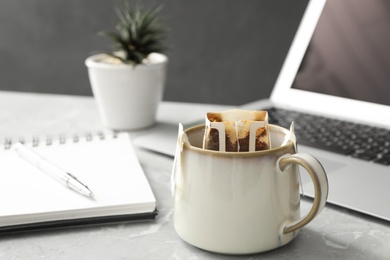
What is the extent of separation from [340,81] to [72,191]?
1.51 ft

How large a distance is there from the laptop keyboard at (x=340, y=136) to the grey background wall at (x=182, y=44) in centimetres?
103

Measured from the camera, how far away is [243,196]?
456mm

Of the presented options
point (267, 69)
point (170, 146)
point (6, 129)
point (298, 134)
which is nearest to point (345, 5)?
point (298, 134)

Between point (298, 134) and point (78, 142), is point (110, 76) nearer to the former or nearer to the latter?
point (78, 142)

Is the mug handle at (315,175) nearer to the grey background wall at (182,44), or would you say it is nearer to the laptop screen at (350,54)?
the laptop screen at (350,54)

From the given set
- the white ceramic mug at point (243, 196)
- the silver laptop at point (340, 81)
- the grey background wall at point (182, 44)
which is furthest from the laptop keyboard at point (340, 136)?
the grey background wall at point (182, 44)

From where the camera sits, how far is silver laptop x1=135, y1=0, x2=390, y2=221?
2.43ft

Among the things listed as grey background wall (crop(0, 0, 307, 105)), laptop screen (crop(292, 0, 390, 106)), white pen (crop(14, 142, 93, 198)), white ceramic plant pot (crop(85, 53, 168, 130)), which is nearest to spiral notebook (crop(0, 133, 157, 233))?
white pen (crop(14, 142, 93, 198))

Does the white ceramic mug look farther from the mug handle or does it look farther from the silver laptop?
the silver laptop

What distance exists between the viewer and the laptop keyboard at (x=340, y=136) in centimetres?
69

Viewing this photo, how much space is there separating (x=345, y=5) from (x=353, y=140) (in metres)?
0.24

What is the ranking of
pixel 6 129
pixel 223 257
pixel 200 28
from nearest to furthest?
1. pixel 223 257
2. pixel 6 129
3. pixel 200 28

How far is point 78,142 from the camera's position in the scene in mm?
730

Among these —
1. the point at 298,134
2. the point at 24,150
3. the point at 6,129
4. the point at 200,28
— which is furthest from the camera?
the point at 200,28
